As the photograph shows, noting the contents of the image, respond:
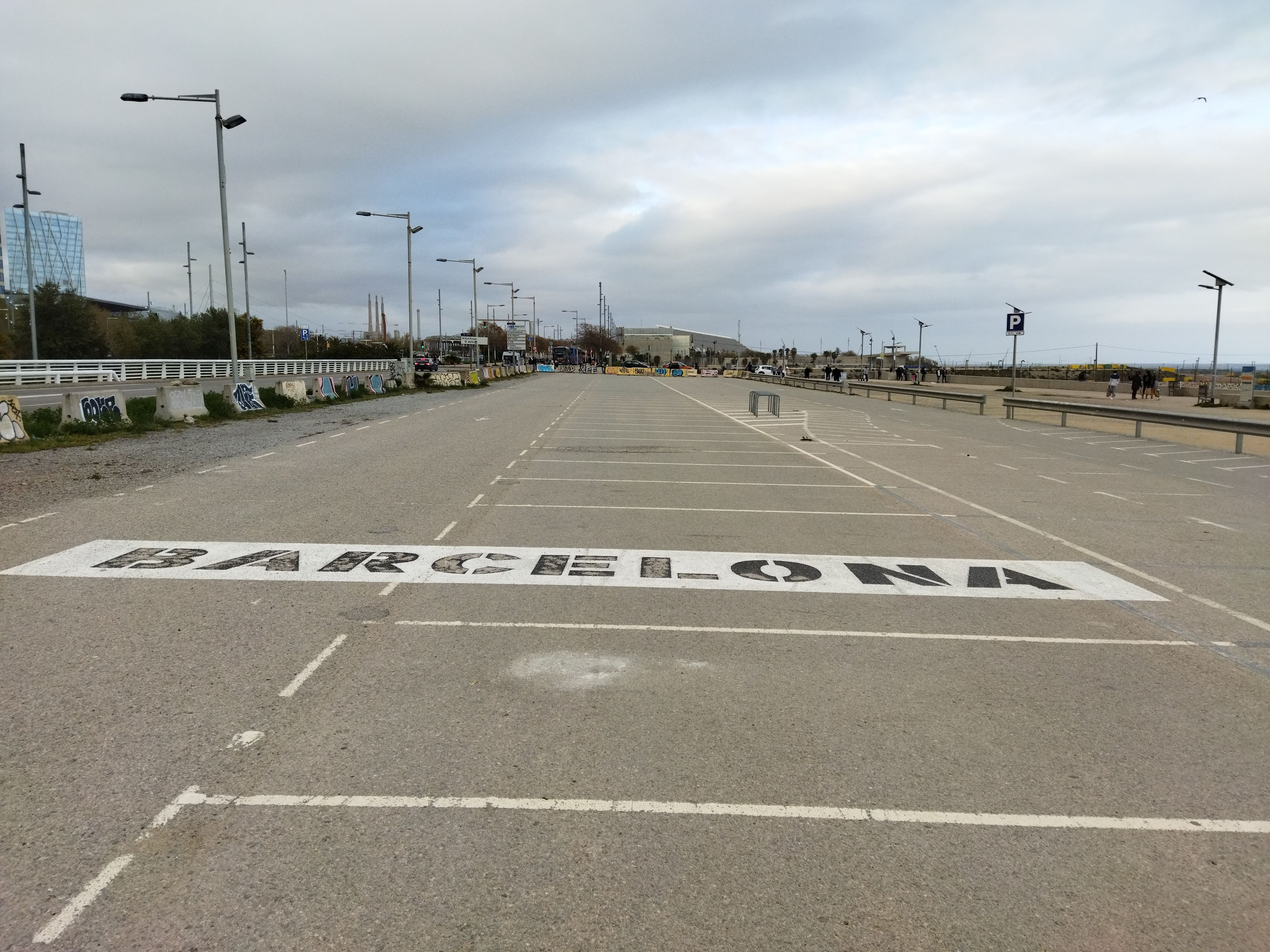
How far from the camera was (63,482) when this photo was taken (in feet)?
43.9

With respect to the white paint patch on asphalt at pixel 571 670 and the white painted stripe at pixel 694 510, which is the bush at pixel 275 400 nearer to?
the white painted stripe at pixel 694 510

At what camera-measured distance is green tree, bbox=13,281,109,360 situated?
68750 millimetres

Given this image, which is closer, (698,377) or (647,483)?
(647,483)

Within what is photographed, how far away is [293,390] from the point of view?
32438 millimetres

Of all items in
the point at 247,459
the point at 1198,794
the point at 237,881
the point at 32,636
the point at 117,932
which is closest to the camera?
the point at 117,932

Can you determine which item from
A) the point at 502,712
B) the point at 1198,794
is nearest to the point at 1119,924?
the point at 1198,794

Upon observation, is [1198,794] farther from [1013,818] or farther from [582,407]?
[582,407]

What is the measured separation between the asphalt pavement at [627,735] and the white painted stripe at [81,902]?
0.04 ft

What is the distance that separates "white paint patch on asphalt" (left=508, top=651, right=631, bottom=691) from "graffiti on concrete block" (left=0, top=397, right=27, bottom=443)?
16.6 metres

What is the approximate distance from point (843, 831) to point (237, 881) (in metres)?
2.40

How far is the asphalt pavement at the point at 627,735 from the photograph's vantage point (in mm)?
3254

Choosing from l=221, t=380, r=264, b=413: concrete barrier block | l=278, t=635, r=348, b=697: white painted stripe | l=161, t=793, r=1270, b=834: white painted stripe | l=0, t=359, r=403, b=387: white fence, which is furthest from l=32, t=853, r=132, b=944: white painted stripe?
l=0, t=359, r=403, b=387: white fence

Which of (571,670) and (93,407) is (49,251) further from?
(571,670)

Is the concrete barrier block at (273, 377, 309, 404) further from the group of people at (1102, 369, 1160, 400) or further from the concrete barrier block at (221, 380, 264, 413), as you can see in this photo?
the group of people at (1102, 369, 1160, 400)
